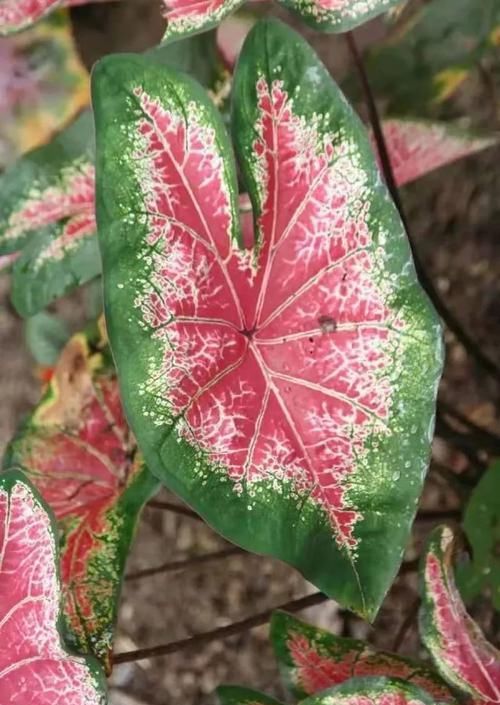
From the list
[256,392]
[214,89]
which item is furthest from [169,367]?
[214,89]

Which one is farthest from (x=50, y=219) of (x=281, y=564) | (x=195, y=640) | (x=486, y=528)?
(x=281, y=564)

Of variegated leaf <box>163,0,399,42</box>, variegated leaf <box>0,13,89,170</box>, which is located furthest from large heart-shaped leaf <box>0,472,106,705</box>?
variegated leaf <box>0,13,89,170</box>

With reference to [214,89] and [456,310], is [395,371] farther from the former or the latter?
[456,310]

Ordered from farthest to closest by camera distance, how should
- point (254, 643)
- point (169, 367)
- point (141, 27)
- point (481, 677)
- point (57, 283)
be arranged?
point (141, 27) < point (254, 643) < point (57, 283) < point (481, 677) < point (169, 367)

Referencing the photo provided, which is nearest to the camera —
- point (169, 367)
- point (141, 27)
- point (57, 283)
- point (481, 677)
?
point (169, 367)

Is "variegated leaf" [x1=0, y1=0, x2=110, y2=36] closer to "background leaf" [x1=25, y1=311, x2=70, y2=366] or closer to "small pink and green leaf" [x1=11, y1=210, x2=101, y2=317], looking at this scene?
"small pink and green leaf" [x1=11, y1=210, x2=101, y2=317]

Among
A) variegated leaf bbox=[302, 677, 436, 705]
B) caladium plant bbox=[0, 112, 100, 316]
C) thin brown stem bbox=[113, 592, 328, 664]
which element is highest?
caladium plant bbox=[0, 112, 100, 316]

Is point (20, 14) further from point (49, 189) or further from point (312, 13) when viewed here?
point (312, 13)
